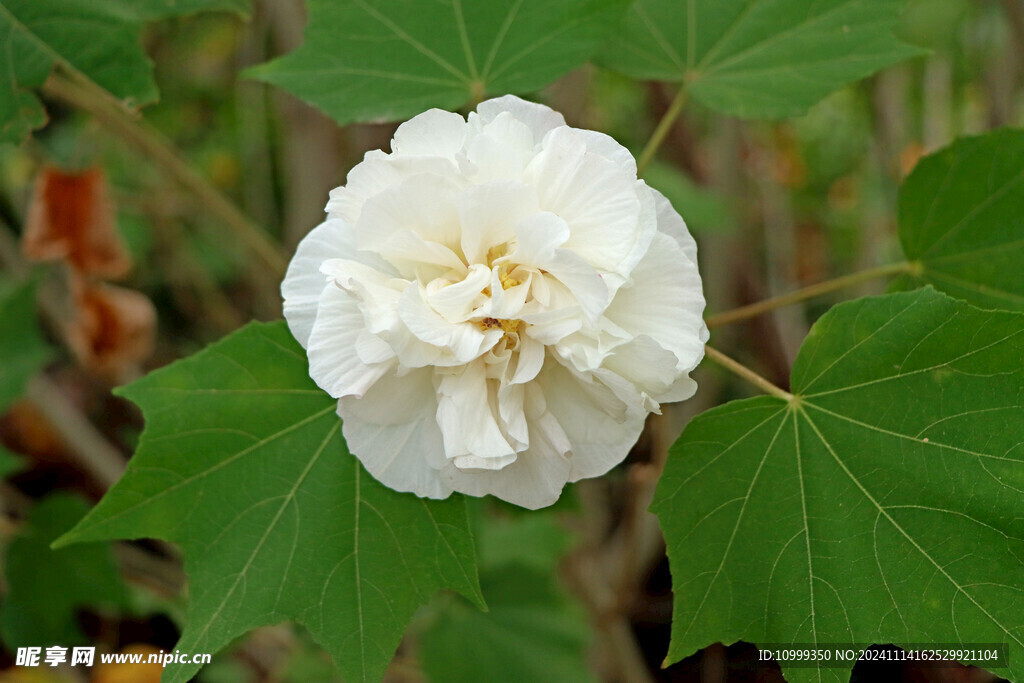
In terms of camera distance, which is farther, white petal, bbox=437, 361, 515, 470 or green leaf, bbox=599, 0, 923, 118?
green leaf, bbox=599, 0, 923, 118

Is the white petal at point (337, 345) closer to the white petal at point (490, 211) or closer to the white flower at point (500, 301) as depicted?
the white flower at point (500, 301)

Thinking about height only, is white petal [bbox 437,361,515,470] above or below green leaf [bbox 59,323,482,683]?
above

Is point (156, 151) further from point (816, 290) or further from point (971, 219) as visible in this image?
point (971, 219)

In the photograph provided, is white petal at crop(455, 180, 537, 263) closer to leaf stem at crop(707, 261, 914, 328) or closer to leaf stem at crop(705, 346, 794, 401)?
leaf stem at crop(705, 346, 794, 401)

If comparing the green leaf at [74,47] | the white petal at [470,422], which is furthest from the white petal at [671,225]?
the green leaf at [74,47]

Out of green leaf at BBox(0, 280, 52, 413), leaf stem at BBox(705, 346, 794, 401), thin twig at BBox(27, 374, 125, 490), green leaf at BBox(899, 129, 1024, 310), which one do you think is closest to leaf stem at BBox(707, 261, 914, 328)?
green leaf at BBox(899, 129, 1024, 310)

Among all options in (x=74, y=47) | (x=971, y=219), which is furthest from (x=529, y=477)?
(x=74, y=47)
